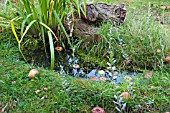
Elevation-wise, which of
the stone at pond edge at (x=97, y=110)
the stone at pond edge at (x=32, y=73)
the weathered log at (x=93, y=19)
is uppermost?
the weathered log at (x=93, y=19)

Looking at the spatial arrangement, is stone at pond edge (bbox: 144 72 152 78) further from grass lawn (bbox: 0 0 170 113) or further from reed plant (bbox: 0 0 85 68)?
reed plant (bbox: 0 0 85 68)

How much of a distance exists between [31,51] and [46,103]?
83cm

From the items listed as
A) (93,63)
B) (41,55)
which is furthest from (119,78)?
(41,55)

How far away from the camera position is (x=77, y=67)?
2320 mm

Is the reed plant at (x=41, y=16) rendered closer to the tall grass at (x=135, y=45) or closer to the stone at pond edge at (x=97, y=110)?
the tall grass at (x=135, y=45)

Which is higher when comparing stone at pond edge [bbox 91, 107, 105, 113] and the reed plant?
the reed plant

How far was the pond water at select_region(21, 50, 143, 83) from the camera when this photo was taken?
85.9 inches

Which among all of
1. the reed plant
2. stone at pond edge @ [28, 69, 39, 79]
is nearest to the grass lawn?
stone at pond edge @ [28, 69, 39, 79]

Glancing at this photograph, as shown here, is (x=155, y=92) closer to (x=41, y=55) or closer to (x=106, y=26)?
(x=106, y=26)

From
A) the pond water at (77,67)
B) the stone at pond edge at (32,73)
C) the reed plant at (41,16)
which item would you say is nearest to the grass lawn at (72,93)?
the stone at pond edge at (32,73)

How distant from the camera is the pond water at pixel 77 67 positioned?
218cm

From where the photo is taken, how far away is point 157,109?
1815 mm

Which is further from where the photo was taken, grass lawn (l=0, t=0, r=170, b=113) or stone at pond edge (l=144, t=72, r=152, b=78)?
stone at pond edge (l=144, t=72, r=152, b=78)

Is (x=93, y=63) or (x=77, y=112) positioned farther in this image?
(x=93, y=63)
